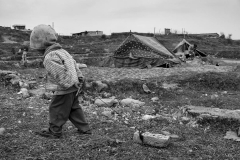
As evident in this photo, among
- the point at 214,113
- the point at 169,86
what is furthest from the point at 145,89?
the point at 214,113

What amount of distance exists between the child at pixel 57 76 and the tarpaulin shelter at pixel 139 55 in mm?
9914

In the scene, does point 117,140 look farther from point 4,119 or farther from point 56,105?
point 4,119

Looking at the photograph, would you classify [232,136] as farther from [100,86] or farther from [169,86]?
[169,86]

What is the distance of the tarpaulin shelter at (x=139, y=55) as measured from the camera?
43.7ft

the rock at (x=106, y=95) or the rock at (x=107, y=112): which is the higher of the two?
the rock at (x=107, y=112)

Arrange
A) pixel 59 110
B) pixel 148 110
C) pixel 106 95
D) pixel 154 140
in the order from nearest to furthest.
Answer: pixel 154 140, pixel 59 110, pixel 148 110, pixel 106 95

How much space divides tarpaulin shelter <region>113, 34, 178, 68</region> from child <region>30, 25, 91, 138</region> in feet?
32.5

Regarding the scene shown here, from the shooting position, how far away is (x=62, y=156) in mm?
2854

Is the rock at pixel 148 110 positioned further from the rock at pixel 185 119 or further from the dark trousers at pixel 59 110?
the dark trousers at pixel 59 110

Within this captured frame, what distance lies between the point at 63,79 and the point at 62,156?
3.06 ft

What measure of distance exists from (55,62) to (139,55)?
10557 mm

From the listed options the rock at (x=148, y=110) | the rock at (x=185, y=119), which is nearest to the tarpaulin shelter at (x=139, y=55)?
the rock at (x=148, y=110)

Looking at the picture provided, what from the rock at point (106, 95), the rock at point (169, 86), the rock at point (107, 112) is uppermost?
the rock at point (107, 112)

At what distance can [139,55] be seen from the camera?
13633 millimetres
